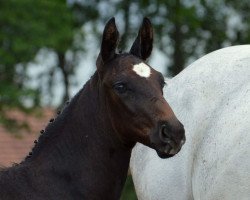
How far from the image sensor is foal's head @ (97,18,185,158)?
5.23 meters

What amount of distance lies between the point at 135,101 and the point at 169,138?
1.13 feet

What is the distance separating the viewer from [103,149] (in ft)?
18.4

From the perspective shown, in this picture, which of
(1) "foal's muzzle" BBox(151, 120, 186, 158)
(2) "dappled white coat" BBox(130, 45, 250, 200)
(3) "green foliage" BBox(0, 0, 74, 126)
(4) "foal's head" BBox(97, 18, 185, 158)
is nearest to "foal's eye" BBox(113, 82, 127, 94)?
(4) "foal's head" BBox(97, 18, 185, 158)

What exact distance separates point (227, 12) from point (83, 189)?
1969 cm

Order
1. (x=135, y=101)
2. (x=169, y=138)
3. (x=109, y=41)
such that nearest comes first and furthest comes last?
(x=169, y=138) < (x=135, y=101) < (x=109, y=41)

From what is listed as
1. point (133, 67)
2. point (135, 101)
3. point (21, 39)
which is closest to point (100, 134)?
point (135, 101)

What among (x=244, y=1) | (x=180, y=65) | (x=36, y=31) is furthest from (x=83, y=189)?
(x=244, y=1)

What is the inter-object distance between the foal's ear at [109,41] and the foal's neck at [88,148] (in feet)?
0.51

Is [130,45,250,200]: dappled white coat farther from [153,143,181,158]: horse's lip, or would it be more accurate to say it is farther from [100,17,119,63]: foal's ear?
[100,17,119,63]: foal's ear

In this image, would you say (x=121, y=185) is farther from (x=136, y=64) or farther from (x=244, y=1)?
(x=244, y=1)

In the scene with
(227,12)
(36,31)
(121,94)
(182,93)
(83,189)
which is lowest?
(83,189)

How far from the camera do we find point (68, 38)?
1931 centimetres

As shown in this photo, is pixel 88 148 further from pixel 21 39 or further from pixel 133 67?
pixel 21 39

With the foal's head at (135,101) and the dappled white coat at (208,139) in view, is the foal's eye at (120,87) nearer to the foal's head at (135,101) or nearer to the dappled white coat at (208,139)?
the foal's head at (135,101)
